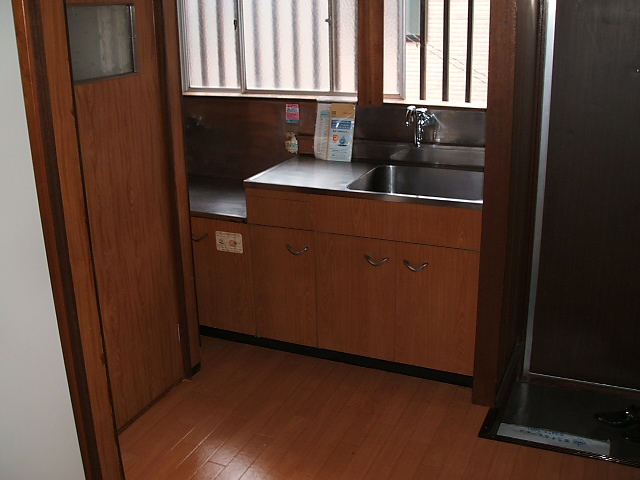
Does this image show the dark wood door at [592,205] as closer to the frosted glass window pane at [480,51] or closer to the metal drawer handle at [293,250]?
the frosted glass window pane at [480,51]

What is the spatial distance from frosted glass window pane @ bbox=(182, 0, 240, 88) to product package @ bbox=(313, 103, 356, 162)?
580 mm

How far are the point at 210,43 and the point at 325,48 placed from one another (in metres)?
0.66

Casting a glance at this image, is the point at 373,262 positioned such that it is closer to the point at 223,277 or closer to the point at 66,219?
the point at 223,277

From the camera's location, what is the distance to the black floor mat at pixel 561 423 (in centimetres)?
287

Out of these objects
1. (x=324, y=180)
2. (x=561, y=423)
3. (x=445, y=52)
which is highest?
(x=445, y=52)

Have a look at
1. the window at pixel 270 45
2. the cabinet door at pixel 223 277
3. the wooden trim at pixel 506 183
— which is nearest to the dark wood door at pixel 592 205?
the wooden trim at pixel 506 183

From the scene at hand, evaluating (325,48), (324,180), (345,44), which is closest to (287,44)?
(325,48)

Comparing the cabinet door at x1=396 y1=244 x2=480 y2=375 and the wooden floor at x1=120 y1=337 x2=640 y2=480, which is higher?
the cabinet door at x1=396 y1=244 x2=480 y2=375

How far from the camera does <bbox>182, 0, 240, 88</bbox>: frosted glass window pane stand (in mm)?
3896

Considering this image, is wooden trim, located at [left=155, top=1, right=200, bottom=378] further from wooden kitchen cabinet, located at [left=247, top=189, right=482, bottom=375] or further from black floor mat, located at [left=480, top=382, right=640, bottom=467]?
black floor mat, located at [left=480, top=382, right=640, bottom=467]

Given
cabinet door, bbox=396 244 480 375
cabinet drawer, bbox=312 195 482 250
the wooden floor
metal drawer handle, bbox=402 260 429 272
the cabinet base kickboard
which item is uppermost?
cabinet drawer, bbox=312 195 482 250

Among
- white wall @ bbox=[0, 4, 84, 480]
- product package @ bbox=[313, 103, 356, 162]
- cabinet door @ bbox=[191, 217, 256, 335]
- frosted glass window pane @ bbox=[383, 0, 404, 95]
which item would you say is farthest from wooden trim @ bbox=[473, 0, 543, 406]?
white wall @ bbox=[0, 4, 84, 480]

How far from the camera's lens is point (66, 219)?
1.57m

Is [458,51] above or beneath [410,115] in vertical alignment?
above
